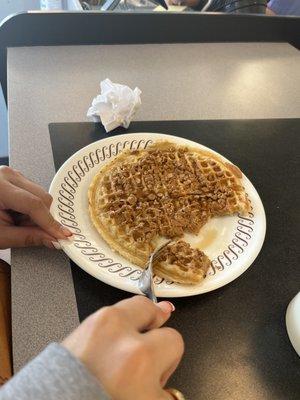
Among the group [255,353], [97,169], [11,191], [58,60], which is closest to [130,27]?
[58,60]

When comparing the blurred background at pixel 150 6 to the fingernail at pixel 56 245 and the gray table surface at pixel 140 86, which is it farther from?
the fingernail at pixel 56 245

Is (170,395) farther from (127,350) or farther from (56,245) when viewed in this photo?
(56,245)

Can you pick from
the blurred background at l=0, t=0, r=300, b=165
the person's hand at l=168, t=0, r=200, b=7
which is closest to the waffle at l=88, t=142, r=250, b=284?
the blurred background at l=0, t=0, r=300, b=165

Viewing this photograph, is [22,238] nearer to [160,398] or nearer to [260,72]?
[160,398]

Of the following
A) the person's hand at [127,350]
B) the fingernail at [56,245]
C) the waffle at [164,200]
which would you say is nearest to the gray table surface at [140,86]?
the fingernail at [56,245]

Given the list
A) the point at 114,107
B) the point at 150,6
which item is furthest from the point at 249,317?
the point at 150,6

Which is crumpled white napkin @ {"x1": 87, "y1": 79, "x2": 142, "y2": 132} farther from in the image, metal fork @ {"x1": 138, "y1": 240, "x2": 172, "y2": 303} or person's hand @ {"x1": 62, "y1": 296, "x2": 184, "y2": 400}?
person's hand @ {"x1": 62, "y1": 296, "x2": 184, "y2": 400}
